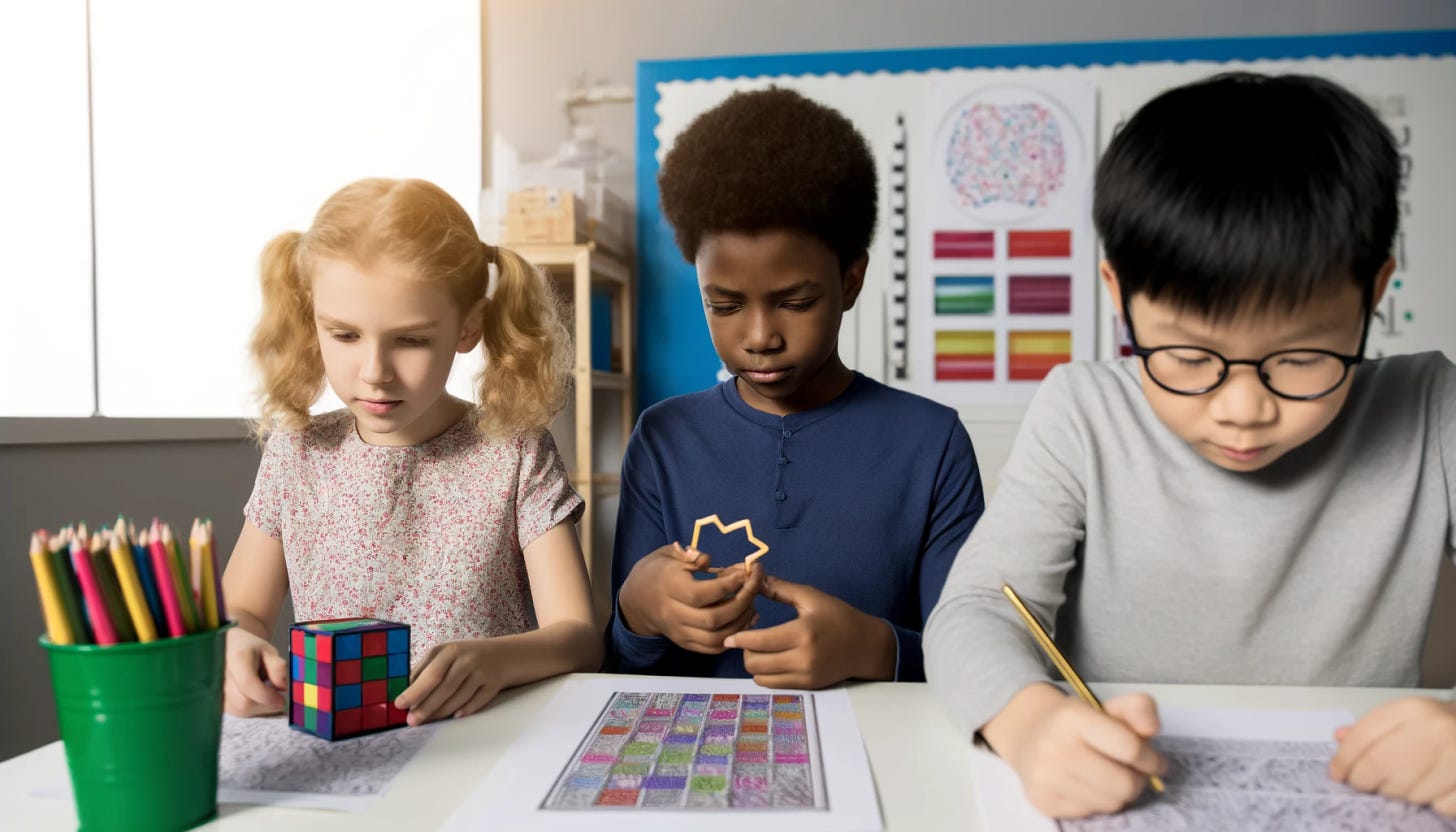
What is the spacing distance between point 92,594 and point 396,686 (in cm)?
23

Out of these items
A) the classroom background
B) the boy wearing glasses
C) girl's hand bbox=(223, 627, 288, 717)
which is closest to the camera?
the boy wearing glasses

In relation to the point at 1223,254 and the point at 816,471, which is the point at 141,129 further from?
the point at 1223,254

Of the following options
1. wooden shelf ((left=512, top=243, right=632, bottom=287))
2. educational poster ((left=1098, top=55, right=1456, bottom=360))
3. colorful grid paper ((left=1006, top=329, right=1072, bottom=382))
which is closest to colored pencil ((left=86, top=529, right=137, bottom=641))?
wooden shelf ((left=512, top=243, right=632, bottom=287))

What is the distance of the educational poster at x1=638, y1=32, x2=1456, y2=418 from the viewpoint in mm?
2984

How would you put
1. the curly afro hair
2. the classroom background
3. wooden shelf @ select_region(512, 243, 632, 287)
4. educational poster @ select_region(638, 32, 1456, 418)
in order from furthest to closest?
educational poster @ select_region(638, 32, 1456, 418)
wooden shelf @ select_region(512, 243, 632, 287)
the classroom background
the curly afro hair

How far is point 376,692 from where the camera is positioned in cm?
68

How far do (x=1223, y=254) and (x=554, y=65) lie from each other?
2.96 meters

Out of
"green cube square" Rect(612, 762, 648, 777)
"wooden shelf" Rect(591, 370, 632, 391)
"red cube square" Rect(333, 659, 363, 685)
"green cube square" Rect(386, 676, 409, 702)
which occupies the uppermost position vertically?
"wooden shelf" Rect(591, 370, 632, 391)

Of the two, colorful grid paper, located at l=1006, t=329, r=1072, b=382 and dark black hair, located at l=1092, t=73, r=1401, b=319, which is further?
colorful grid paper, located at l=1006, t=329, r=1072, b=382

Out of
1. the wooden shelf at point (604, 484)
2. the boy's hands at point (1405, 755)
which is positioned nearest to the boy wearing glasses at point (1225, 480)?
the boy's hands at point (1405, 755)

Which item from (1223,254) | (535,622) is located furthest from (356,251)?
(1223,254)

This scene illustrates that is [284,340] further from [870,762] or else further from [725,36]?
[725,36]

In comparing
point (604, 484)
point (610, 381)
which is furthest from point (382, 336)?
point (604, 484)

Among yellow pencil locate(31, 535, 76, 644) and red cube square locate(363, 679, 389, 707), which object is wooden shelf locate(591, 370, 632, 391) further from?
yellow pencil locate(31, 535, 76, 644)
